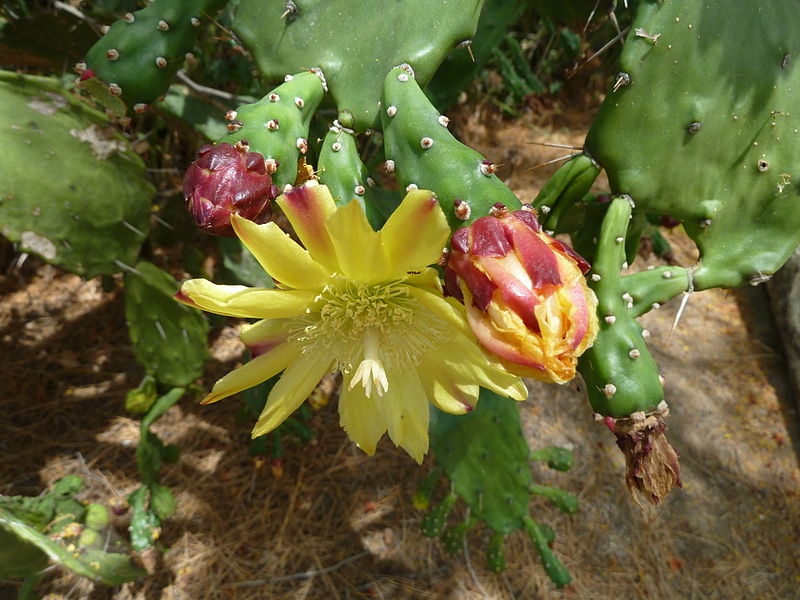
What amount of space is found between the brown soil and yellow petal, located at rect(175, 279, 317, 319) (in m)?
1.15

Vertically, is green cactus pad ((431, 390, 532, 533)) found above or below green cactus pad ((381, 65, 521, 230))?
below

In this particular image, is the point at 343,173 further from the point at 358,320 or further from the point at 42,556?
the point at 42,556

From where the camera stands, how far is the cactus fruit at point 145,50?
0.79 m

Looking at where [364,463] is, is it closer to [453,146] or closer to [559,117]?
[453,146]

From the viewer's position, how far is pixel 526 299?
48 centimetres

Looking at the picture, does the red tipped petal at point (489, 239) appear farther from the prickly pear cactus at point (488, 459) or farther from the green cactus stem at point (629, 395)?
the prickly pear cactus at point (488, 459)

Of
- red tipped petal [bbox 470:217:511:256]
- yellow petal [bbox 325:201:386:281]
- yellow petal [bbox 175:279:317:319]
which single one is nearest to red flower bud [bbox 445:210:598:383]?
red tipped petal [bbox 470:217:511:256]

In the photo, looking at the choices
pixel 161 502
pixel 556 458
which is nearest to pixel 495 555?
pixel 556 458

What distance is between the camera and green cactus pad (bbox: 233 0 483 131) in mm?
789

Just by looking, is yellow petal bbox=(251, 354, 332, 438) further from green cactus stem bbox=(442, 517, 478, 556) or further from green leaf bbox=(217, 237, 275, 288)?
green cactus stem bbox=(442, 517, 478, 556)

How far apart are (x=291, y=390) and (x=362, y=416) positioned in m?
0.10

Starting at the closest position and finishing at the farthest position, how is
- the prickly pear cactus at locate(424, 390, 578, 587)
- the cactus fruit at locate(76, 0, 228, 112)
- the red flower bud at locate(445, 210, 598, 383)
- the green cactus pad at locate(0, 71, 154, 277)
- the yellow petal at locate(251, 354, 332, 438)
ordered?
1. the red flower bud at locate(445, 210, 598, 383)
2. the yellow petal at locate(251, 354, 332, 438)
3. the cactus fruit at locate(76, 0, 228, 112)
4. the green cactus pad at locate(0, 71, 154, 277)
5. the prickly pear cactus at locate(424, 390, 578, 587)

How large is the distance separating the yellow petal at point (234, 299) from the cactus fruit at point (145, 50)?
15.3 inches

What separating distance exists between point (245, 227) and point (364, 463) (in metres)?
1.30
